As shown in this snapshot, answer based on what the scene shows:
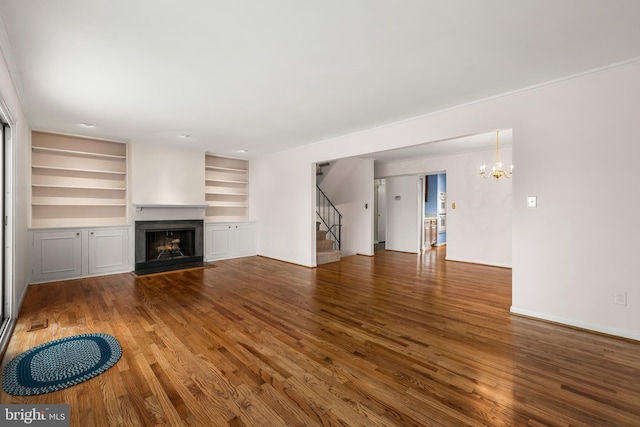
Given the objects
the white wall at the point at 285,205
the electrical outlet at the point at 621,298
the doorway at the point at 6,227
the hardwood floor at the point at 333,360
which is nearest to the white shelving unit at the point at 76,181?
the hardwood floor at the point at 333,360

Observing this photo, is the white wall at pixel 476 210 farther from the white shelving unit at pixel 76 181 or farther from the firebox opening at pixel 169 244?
the white shelving unit at pixel 76 181

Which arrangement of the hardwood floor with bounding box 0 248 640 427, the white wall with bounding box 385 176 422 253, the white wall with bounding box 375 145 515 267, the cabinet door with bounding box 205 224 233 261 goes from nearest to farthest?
1. the hardwood floor with bounding box 0 248 640 427
2. the white wall with bounding box 375 145 515 267
3. the cabinet door with bounding box 205 224 233 261
4. the white wall with bounding box 385 176 422 253

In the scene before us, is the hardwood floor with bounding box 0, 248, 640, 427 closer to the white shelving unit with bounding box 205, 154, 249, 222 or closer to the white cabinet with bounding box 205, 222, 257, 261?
the white cabinet with bounding box 205, 222, 257, 261

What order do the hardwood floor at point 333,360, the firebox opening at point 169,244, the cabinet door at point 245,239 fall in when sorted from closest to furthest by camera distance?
1. the hardwood floor at point 333,360
2. the firebox opening at point 169,244
3. the cabinet door at point 245,239

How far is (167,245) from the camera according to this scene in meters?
6.16

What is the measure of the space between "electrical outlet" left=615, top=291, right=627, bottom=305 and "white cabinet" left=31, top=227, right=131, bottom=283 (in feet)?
23.6

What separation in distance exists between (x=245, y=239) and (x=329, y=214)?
2.55 m

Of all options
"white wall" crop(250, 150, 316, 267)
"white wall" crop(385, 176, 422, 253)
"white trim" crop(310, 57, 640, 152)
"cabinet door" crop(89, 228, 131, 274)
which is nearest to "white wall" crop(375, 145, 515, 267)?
"white wall" crop(385, 176, 422, 253)

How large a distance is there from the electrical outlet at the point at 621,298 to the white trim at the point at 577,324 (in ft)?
0.87

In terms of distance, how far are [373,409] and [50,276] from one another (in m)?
5.74

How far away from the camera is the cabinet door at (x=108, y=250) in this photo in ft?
16.9

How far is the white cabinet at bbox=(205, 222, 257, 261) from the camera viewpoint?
264 inches

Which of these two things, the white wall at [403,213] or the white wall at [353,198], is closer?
the white wall at [353,198]

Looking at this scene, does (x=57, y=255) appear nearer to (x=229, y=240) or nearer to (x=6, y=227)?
(x=6, y=227)
